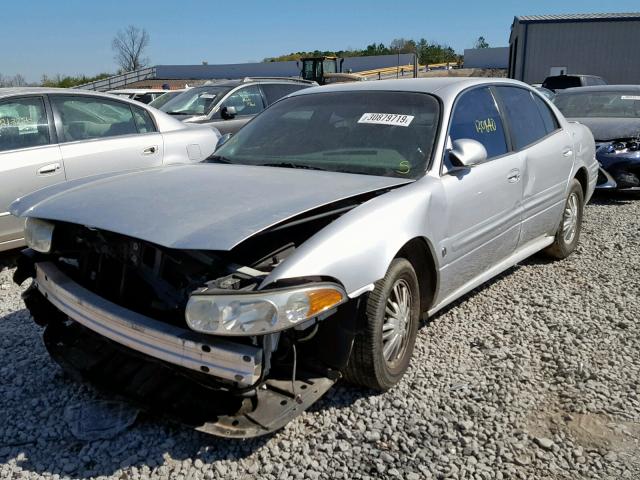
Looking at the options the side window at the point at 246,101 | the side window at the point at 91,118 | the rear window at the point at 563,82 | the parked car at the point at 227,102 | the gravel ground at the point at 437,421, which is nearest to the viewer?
the gravel ground at the point at 437,421

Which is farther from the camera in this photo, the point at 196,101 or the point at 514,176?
the point at 196,101

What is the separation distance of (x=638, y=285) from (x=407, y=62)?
4853cm

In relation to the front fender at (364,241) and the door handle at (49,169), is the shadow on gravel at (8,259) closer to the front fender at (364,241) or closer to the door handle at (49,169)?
the door handle at (49,169)

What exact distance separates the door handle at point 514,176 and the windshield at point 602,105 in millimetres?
5419

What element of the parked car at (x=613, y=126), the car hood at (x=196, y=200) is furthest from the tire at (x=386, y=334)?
the parked car at (x=613, y=126)

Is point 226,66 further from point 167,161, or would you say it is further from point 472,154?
point 472,154

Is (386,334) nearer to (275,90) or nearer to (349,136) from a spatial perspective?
(349,136)

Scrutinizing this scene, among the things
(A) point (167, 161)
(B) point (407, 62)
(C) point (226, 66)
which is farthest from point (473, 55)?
(A) point (167, 161)

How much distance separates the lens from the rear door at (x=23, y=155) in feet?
15.6

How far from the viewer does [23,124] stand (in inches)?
198

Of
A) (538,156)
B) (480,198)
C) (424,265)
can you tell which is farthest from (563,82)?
(424,265)

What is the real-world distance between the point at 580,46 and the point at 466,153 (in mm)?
31281

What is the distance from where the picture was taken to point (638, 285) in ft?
15.0

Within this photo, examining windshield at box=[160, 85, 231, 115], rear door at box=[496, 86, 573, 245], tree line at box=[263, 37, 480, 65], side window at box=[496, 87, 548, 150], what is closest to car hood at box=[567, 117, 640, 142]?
rear door at box=[496, 86, 573, 245]
